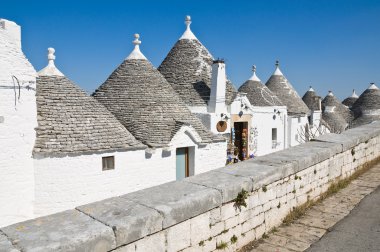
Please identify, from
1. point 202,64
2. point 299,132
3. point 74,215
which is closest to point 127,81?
point 202,64

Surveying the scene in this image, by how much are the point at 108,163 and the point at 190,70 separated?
772cm

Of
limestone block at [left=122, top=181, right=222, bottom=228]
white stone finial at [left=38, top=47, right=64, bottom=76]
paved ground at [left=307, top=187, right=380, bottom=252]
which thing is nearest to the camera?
limestone block at [left=122, top=181, right=222, bottom=228]

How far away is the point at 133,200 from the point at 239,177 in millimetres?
1298

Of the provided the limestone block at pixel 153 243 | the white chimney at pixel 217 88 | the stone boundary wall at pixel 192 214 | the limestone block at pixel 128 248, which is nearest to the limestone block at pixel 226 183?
the stone boundary wall at pixel 192 214

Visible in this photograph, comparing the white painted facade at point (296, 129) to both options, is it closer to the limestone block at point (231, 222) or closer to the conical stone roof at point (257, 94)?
the conical stone roof at point (257, 94)

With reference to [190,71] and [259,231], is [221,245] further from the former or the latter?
[190,71]

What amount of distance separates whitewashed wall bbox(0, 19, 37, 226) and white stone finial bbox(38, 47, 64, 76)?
193cm

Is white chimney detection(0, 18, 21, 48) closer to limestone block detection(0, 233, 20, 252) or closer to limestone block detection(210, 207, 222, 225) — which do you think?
limestone block detection(0, 233, 20, 252)

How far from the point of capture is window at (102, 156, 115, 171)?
33.0ft

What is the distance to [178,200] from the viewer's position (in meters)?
2.91

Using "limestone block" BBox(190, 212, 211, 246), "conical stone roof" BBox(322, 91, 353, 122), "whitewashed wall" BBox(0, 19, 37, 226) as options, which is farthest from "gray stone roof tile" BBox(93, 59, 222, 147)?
"conical stone roof" BBox(322, 91, 353, 122)

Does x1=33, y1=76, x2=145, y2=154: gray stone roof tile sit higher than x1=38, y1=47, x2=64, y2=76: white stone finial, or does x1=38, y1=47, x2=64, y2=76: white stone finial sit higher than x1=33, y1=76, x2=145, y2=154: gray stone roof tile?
x1=38, y1=47, x2=64, y2=76: white stone finial

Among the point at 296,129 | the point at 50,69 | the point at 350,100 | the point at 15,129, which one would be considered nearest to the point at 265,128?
the point at 296,129

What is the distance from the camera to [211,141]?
12.9m
